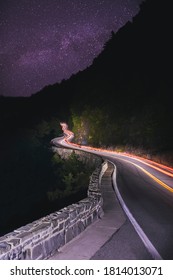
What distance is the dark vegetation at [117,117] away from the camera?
46.2 m

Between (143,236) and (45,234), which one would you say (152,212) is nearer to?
(143,236)

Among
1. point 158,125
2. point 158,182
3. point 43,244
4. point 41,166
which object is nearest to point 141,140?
point 158,125

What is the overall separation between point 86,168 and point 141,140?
12512mm

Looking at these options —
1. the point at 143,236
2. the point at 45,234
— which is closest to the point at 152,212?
the point at 143,236

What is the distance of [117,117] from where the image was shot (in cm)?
6800

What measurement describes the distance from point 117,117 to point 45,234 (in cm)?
6279

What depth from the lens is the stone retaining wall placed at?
526 centimetres

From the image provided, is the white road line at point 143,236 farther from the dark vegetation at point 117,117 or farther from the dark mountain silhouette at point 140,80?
the dark mountain silhouette at point 140,80

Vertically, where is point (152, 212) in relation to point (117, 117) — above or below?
below

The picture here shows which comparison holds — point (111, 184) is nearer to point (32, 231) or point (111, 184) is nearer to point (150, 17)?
point (32, 231)

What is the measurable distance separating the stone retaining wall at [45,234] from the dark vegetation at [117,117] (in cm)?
2563

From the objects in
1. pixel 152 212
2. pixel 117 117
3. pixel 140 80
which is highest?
pixel 140 80

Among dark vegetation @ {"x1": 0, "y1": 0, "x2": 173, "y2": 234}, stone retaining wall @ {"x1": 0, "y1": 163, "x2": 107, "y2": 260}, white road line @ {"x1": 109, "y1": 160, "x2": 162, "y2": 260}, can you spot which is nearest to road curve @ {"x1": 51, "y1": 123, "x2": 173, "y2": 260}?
white road line @ {"x1": 109, "y1": 160, "x2": 162, "y2": 260}
